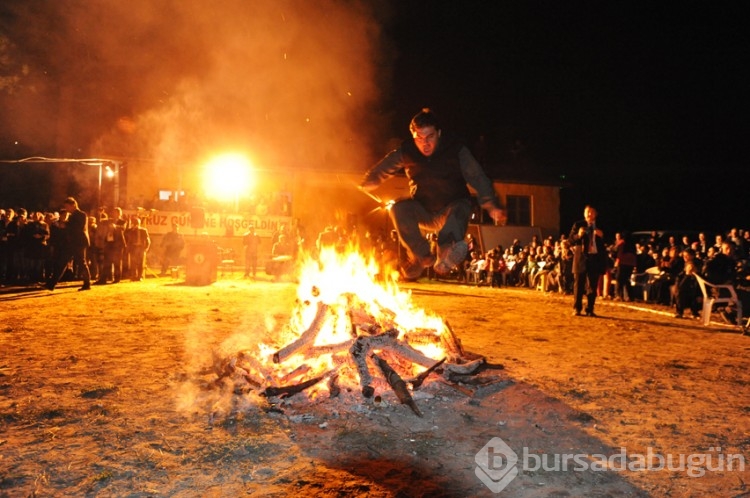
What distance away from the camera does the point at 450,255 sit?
16.8 ft

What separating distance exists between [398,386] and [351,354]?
618 mm

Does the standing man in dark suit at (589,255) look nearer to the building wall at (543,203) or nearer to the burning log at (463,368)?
the burning log at (463,368)

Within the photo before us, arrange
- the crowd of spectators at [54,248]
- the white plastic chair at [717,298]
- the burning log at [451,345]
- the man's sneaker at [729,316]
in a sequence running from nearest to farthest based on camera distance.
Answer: the burning log at [451,345]
the white plastic chair at [717,298]
the man's sneaker at [729,316]
the crowd of spectators at [54,248]

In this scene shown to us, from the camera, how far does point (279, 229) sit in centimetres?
2325

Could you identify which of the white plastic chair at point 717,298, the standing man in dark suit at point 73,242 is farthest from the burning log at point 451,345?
the standing man in dark suit at point 73,242

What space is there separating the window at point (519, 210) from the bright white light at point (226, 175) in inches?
602

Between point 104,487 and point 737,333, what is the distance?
10283 mm

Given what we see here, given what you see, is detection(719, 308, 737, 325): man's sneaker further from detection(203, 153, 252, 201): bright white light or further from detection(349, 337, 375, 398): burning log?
detection(203, 153, 252, 201): bright white light

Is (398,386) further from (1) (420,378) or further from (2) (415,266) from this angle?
(2) (415,266)

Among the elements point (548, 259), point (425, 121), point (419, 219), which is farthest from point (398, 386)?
point (548, 259)

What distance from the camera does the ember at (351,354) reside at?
486 cm

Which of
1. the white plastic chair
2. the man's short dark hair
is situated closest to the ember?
the man's short dark hair

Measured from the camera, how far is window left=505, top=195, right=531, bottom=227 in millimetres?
29255

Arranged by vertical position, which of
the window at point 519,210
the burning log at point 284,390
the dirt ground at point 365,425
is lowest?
the dirt ground at point 365,425
